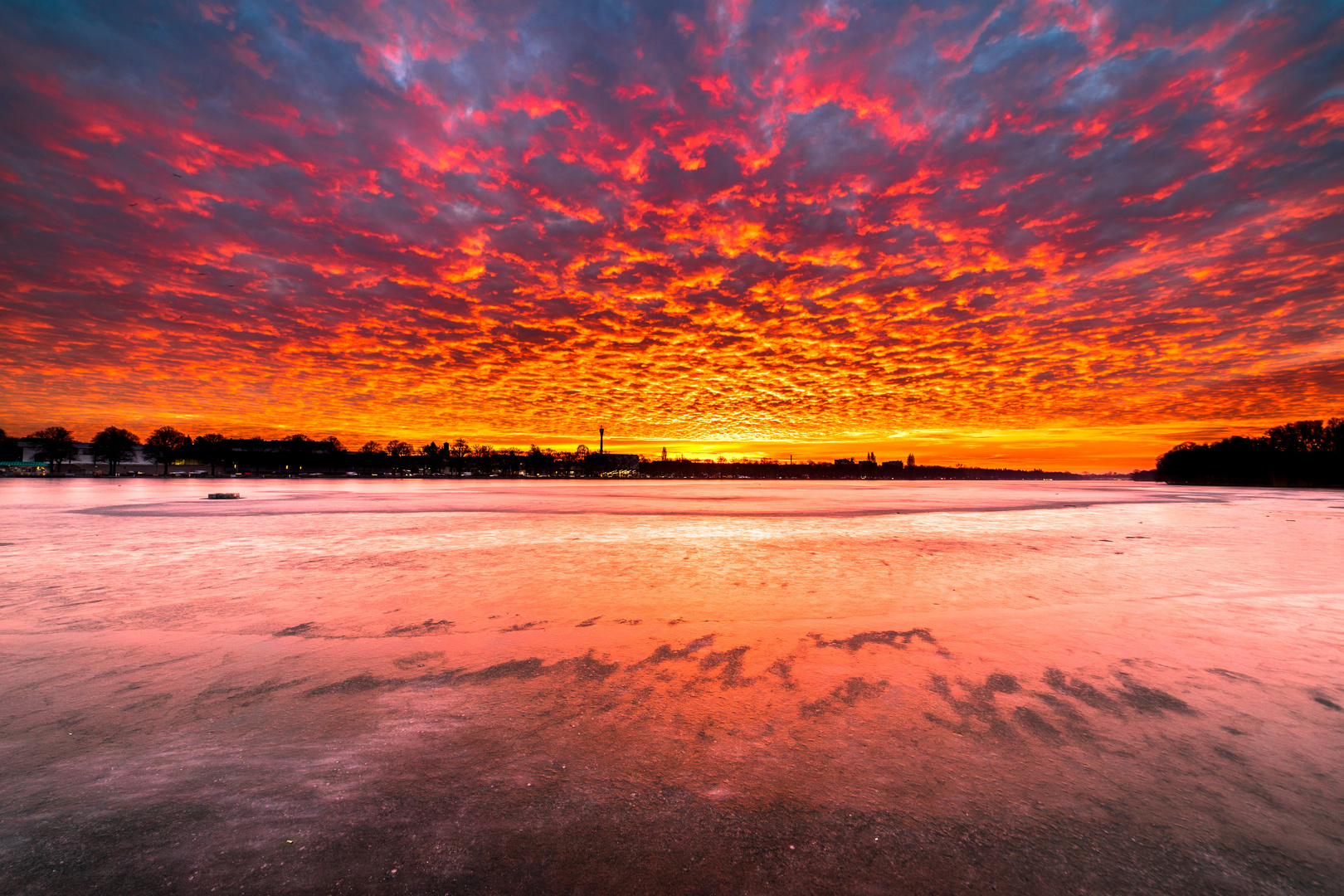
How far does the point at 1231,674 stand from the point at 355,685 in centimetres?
1177

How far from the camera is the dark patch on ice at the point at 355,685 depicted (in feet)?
22.1

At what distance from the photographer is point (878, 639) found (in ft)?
29.2

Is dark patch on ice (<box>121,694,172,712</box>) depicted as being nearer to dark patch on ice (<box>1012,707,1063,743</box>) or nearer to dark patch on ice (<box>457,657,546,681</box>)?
dark patch on ice (<box>457,657,546,681</box>)

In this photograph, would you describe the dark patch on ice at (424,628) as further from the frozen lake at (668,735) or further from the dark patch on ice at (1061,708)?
the dark patch on ice at (1061,708)

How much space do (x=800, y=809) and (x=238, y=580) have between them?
14.4 metres

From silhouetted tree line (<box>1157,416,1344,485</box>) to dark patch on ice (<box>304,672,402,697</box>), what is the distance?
180 metres

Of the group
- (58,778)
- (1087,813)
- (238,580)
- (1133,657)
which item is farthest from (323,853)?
(238,580)

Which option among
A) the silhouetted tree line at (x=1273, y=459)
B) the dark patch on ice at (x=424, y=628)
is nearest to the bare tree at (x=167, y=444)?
the dark patch on ice at (x=424, y=628)

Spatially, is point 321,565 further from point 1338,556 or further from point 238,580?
point 1338,556

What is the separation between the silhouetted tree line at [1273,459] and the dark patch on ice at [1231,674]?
561ft

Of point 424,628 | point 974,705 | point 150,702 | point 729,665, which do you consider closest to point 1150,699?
point 974,705

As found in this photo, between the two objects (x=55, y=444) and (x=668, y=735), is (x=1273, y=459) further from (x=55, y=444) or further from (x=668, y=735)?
(x=55, y=444)

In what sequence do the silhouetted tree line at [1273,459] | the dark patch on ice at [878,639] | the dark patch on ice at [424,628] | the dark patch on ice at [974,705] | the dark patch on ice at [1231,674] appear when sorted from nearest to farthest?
the dark patch on ice at [974,705] < the dark patch on ice at [1231,674] < the dark patch on ice at [878,639] < the dark patch on ice at [424,628] < the silhouetted tree line at [1273,459]

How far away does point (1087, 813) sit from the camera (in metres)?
4.35
